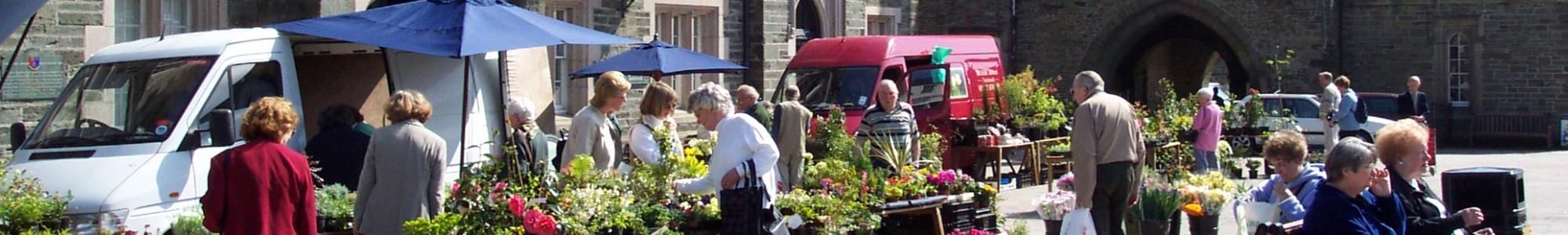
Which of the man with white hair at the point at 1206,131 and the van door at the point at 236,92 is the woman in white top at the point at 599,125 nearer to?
the van door at the point at 236,92

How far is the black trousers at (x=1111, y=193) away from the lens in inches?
377

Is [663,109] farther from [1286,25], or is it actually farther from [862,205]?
[1286,25]

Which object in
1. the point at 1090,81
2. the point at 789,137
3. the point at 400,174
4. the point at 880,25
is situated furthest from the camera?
the point at 880,25

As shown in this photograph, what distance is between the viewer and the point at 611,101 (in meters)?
9.30

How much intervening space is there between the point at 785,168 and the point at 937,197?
2.95m

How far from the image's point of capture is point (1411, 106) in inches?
797

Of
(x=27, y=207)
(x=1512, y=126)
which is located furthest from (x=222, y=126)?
(x=1512, y=126)

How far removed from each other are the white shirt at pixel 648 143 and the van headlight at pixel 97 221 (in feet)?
7.33

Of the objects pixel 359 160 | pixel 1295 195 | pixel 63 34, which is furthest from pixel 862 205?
pixel 63 34

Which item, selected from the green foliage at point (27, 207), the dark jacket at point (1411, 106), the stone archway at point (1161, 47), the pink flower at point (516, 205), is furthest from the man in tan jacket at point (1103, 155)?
the stone archway at point (1161, 47)

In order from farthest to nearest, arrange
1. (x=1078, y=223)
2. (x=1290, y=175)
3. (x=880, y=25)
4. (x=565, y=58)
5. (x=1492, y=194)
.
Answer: (x=880, y=25) → (x=565, y=58) → (x=1078, y=223) → (x=1290, y=175) → (x=1492, y=194)

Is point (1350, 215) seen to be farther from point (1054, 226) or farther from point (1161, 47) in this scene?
point (1161, 47)

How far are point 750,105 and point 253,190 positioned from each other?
6.42m

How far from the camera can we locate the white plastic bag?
9078 mm
